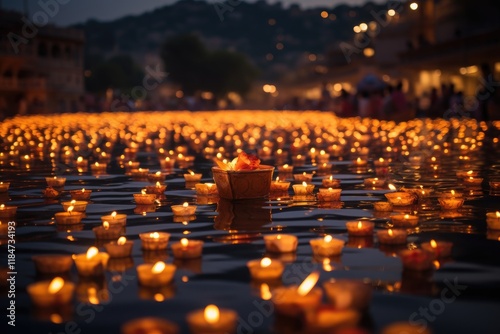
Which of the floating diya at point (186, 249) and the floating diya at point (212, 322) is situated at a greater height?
the floating diya at point (186, 249)

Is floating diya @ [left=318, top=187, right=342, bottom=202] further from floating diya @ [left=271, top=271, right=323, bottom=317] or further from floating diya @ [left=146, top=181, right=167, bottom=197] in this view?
floating diya @ [left=271, top=271, right=323, bottom=317]

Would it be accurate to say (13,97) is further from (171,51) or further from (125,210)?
(125,210)

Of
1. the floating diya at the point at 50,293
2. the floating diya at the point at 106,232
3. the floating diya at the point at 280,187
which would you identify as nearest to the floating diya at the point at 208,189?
the floating diya at the point at 280,187

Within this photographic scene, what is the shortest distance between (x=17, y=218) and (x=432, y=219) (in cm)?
461

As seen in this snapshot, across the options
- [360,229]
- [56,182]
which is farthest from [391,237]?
[56,182]

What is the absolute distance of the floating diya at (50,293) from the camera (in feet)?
17.1

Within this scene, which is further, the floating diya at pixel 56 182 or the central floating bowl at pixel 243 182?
the floating diya at pixel 56 182

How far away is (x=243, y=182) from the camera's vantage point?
9.98 meters

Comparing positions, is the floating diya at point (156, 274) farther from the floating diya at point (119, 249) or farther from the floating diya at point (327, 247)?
the floating diya at point (327, 247)

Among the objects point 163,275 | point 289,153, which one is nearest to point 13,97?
point 289,153

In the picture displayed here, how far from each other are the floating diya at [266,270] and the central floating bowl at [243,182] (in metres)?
3.90

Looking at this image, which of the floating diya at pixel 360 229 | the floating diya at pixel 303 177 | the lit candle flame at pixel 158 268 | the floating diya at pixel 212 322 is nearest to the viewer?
the floating diya at pixel 212 322

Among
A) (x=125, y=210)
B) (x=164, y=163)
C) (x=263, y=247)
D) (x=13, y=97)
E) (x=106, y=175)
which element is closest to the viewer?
(x=263, y=247)

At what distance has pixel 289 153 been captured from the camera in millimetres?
19328
